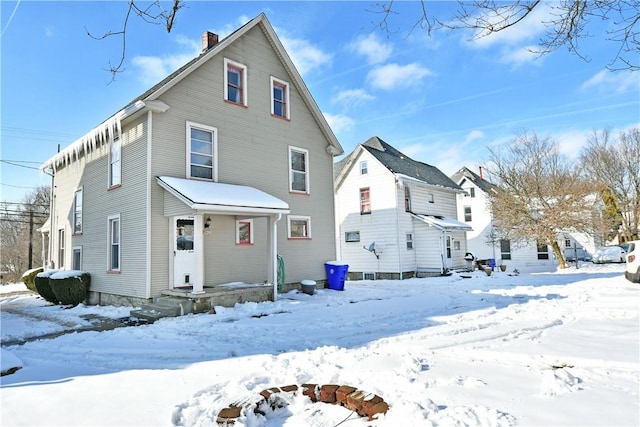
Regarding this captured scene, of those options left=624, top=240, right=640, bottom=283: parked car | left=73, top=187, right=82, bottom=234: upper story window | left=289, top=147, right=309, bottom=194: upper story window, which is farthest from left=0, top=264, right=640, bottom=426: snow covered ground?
left=289, top=147, right=309, bottom=194: upper story window

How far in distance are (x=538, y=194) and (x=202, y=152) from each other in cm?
1894

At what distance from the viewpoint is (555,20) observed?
3783 millimetres

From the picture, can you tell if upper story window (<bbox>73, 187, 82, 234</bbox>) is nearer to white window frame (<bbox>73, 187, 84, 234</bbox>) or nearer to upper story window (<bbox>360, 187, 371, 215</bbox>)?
white window frame (<bbox>73, 187, 84, 234</bbox>)

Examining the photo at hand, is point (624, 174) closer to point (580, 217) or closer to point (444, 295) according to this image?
point (580, 217)

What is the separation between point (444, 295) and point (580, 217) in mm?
13421

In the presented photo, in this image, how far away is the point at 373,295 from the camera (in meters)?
12.1

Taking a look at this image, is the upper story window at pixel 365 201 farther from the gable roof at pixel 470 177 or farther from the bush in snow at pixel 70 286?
the bush in snow at pixel 70 286

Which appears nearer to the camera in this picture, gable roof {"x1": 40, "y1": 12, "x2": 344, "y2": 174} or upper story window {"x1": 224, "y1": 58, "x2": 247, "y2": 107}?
gable roof {"x1": 40, "y1": 12, "x2": 344, "y2": 174}

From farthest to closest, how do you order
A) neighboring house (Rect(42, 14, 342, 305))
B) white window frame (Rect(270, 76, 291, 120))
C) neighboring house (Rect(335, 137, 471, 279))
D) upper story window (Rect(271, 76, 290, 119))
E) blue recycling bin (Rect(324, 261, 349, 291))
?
neighboring house (Rect(335, 137, 471, 279)) < blue recycling bin (Rect(324, 261, 349, 291)) < upper story window (Rect(271, 76, 290, 119)) < white window frame (Rect(270, 76, 291, 120)) < neighboring house (Rect(42, 14, 342, 305))

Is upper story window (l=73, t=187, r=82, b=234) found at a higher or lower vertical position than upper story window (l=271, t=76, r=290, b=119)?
lower

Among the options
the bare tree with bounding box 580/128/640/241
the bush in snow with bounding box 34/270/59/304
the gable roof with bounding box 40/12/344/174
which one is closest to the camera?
the gable roof with bounding box 40/12/344/174

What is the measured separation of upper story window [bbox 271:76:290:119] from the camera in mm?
13383

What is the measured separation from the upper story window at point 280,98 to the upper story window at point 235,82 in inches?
49.0

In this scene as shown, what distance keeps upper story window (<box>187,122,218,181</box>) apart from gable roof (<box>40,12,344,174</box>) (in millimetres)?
1153
